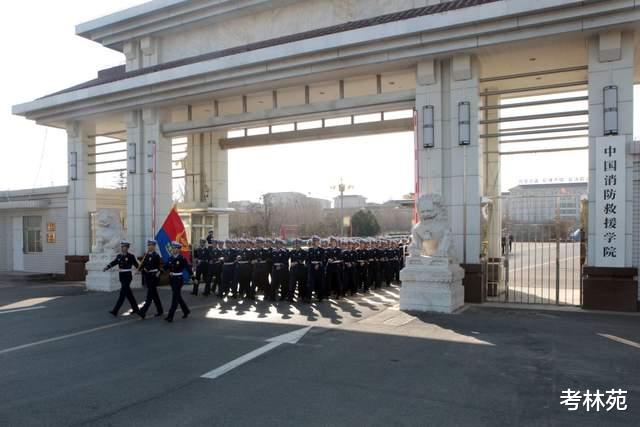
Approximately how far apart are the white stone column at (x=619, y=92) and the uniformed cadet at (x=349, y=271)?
547 cm

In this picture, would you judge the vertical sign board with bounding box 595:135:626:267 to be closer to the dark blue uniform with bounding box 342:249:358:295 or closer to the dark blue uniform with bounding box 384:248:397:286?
the dark blue uniform with bounding box 342:249:358:295

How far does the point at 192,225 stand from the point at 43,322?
8.40 meters

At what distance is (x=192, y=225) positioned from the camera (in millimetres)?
18172

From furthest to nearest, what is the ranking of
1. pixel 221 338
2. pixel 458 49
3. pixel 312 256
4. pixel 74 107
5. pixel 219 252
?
1. pixel 74 107
2. pixel 219 252
3. pixel 312 256
4. pixel 458 49
5. pixel 221 338

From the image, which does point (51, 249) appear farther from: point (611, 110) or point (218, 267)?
point (611, 110)

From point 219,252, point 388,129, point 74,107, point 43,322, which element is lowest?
point 43,322

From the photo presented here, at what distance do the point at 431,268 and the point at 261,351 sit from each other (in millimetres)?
4313

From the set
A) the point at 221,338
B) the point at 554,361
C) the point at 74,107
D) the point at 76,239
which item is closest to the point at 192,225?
the point at 76,239

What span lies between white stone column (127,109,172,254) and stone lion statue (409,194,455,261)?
8.44 meters

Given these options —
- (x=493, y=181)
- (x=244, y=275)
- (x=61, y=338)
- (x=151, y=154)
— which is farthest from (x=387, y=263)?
(x=61, y=338)

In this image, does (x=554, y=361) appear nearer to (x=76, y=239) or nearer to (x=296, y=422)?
(x=296, y=422)

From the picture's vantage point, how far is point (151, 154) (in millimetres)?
15680

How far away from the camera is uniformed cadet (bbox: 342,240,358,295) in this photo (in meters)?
13.1

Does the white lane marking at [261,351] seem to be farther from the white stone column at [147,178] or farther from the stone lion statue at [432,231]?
the white stone column at [147,178]
